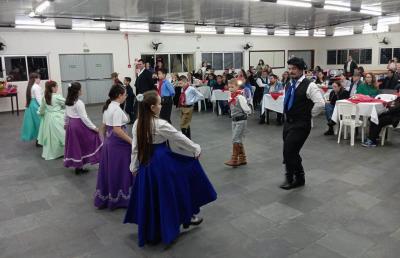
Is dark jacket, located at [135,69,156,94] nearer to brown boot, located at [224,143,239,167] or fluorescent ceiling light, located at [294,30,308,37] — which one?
brown boot, located at [224,143,239,167]

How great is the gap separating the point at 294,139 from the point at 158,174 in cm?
180

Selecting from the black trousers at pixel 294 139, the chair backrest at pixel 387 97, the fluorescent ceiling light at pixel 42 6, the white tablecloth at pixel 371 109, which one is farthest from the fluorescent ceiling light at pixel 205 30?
the black trousers at pixel 294 139

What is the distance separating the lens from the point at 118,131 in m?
3.31

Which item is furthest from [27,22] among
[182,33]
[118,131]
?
[118,131]

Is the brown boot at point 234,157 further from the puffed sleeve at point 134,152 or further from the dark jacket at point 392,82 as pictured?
the dark jacket at point 392,82

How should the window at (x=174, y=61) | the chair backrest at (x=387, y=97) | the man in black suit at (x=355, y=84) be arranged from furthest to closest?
the window at (x=174, y=61), the man in black suit at (x=355, y=84), the chair backrest at (x=387, y=97)

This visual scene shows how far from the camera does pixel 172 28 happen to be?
43.8ft

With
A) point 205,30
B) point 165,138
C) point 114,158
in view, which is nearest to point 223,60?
point 205,30

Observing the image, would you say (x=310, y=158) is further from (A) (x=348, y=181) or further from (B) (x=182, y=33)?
(B) (x=182, y=33)

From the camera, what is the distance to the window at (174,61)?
1354cm

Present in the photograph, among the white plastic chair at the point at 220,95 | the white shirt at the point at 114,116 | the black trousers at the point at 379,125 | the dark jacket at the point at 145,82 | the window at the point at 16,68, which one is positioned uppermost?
the window at the point at 16,68

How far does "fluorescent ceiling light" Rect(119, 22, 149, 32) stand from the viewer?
11840mm

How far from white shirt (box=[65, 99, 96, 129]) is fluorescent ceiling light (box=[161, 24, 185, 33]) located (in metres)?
8.97

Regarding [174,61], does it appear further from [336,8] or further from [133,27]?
[336,8]
